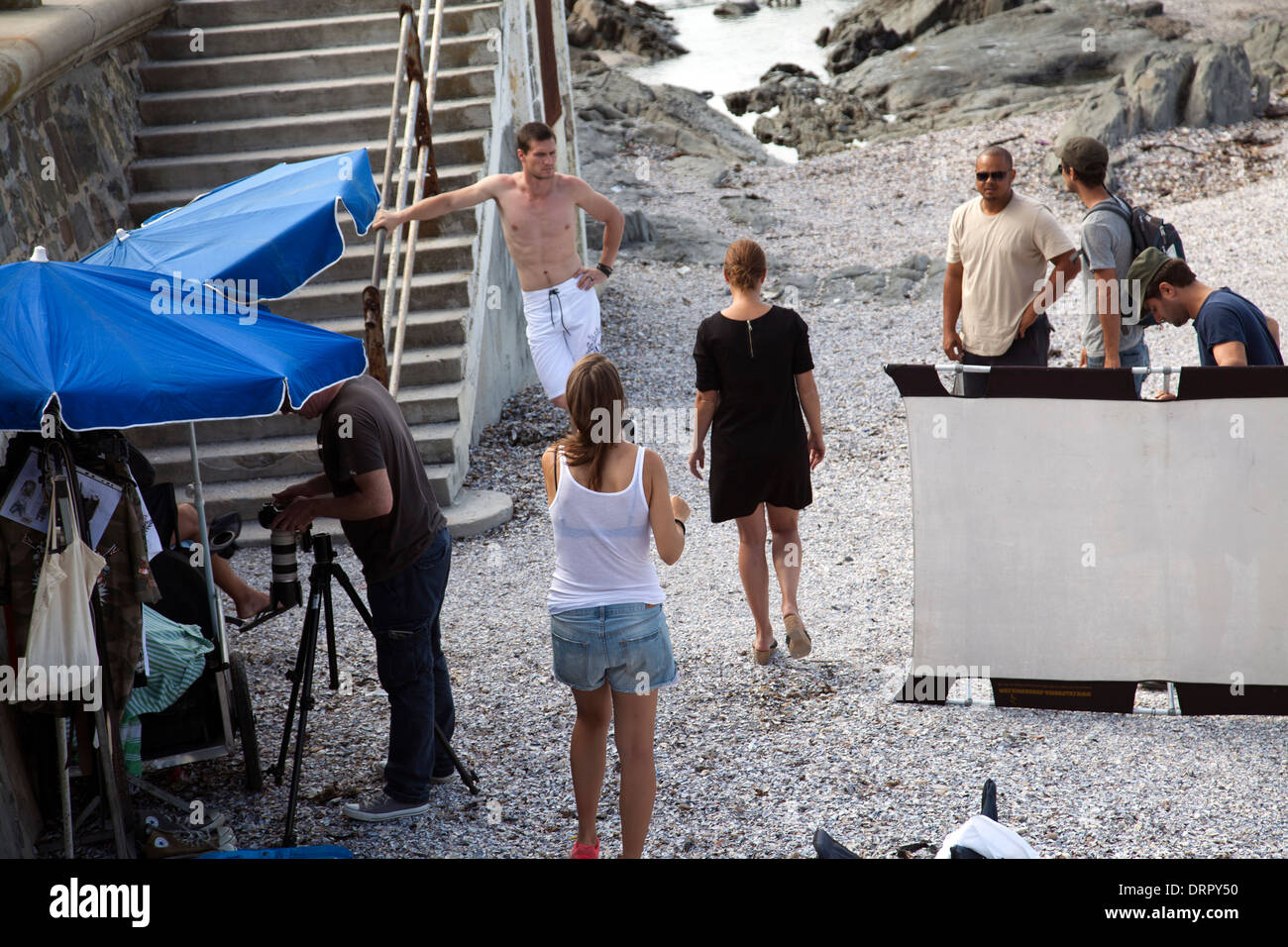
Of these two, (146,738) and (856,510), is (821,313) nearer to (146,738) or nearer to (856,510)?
(856,510)

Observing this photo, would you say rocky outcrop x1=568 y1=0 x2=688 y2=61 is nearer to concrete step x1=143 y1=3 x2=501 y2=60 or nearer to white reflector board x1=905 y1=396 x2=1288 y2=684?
concrete step x1=143 y1=3 x2=501 y2=60

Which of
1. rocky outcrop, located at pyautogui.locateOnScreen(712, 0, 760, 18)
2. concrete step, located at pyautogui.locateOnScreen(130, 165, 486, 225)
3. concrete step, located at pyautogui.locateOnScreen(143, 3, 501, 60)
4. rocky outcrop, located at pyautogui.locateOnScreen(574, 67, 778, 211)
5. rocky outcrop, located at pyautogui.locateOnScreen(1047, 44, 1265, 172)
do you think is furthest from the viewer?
rocky outcrop, located at pyautogui.locateOnScreen(712, 0, 760, 18)

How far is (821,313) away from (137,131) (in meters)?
6.31

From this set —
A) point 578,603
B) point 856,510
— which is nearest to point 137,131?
point 856,510

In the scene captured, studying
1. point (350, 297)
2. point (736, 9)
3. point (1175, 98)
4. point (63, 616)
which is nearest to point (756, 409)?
point (63, 616)

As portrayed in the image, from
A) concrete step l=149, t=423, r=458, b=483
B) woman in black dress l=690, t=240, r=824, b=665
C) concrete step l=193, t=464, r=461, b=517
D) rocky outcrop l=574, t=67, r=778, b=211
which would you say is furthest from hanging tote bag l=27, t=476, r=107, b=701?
rocky outcrop l=574, t=67, r=778, b=211

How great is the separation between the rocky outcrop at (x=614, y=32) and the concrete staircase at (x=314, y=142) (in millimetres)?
24492

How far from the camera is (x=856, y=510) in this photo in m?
7.32

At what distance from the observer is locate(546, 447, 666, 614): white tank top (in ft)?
11.9

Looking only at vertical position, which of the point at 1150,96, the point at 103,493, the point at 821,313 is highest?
the point at 1150,96

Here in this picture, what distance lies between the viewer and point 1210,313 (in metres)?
4.85

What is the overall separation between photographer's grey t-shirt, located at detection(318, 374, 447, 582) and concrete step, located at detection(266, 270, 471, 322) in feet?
14.1

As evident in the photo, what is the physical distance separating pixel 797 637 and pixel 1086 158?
281 centimetres

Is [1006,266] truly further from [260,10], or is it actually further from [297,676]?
[260,10]
